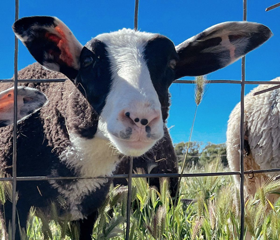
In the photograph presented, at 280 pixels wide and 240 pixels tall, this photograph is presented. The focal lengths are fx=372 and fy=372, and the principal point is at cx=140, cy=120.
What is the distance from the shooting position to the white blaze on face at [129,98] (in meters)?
2.41

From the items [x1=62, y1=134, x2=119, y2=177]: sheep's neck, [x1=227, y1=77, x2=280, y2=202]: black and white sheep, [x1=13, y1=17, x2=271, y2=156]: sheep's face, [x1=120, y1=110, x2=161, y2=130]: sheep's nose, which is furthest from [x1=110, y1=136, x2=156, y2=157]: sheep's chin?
[x1=227, y1=77, x2=280, y2=202]: black and white sheep

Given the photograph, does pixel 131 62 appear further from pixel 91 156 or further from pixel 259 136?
pixel 259 136

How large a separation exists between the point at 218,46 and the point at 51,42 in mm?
1481

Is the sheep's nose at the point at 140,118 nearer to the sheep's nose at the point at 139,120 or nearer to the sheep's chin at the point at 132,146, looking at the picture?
the sheep's nose at the point at 139,120

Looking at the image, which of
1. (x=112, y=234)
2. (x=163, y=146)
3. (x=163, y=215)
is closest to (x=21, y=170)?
(x=112, y=234)

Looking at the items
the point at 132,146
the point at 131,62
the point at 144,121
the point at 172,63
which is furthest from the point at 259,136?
the point at 144,121

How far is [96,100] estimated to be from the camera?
2.87 metres

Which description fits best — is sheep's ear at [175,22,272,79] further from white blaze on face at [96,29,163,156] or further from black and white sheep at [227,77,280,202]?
black and white sheep at [227,77,280,202]

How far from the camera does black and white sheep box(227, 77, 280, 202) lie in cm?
554

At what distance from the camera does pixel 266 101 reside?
5668 mm

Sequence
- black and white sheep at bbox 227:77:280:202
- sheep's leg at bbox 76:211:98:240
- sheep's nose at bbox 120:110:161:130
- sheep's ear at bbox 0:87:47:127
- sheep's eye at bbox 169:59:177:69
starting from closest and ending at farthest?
sheep's nose at bbox 120:110:161:130
sheep's eye at bbox 169:59:177:69
sheep's ear at bbox 0:87:47:127
sheep's leg at bbox 76:211:98:240
black and white sheep at bbox 227:77:280:202

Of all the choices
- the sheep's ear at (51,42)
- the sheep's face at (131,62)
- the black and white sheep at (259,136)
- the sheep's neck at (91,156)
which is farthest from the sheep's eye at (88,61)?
the black and white sheep at (259,136)

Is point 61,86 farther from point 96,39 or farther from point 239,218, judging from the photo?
point 239,218

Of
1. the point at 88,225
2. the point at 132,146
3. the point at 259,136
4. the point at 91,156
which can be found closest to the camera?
the point at 132,146
